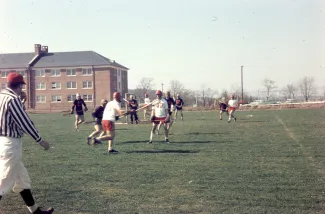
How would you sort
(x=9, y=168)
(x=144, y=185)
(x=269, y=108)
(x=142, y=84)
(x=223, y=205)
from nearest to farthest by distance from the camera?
(x=9, y=168) < (x=223, y=205) < (x=144, y=185) < (x=269, y=108) < (x=142, y=84)

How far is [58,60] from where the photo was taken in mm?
73875

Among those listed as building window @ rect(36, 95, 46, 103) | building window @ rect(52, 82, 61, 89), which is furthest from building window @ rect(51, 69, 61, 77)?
building window @ rect(36, 95, 46, 103)

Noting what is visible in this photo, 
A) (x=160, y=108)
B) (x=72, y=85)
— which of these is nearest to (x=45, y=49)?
(x=72, y=85)

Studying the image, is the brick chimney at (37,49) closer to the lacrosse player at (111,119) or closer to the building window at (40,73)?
the building window at (40,73)

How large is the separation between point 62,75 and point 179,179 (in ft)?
225

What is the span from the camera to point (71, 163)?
1034 cm

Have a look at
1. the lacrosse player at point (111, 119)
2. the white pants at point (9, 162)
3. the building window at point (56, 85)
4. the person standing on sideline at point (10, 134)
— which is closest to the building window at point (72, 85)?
the building window at point (56, 85)

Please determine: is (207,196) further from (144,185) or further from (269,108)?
(269,108)

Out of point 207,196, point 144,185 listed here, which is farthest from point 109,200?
point 207,196

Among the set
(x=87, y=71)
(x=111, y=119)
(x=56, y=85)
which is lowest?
(x=111, y=119)

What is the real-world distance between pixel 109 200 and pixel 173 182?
5.59 ft

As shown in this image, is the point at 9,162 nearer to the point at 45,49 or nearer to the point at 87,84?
the point at 87,84

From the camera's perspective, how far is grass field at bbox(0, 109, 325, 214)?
6.24m

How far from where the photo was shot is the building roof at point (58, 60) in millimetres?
72312
